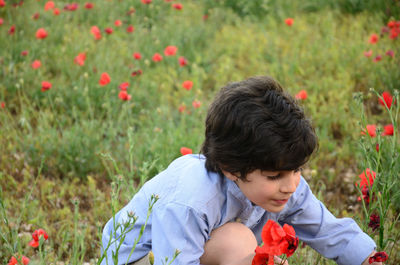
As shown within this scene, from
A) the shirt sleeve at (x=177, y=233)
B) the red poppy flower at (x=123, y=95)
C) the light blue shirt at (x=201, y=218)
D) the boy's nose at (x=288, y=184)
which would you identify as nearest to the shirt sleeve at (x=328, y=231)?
the light blue shirt at (x=201, y=218)

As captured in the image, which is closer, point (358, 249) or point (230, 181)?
point (230, 181)

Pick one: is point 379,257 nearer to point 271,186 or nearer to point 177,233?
point 271,186

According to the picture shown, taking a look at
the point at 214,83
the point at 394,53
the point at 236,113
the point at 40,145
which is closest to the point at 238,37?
the point at 214,83

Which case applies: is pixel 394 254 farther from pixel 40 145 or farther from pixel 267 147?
pixel 40 145

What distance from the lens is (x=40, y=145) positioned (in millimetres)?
2984

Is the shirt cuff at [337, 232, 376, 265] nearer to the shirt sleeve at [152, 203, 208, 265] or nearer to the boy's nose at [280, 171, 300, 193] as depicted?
the boy's nose at [280, 171, 300, 193]

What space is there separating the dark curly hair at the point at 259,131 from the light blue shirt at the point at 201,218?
12 centimetres

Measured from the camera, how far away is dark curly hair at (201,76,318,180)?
59.4 inches

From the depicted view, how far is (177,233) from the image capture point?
157cm

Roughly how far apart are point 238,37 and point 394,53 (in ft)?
4.74

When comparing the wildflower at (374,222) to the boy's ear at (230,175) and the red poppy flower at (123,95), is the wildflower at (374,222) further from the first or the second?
the red poppy flower at (123,95)

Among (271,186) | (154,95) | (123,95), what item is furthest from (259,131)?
(154,95)

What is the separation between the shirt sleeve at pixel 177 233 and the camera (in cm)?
156

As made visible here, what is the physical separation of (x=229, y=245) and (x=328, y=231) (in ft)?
1.51
